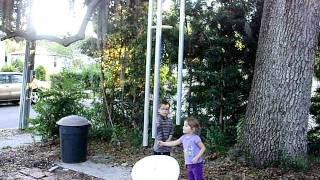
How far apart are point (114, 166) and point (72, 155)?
902 millimetres

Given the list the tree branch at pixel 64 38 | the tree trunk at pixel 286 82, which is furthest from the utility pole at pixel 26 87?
the tree trunk at pixel 286 82

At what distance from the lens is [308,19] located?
6.99m

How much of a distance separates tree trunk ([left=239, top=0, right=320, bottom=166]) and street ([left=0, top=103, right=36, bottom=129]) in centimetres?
979

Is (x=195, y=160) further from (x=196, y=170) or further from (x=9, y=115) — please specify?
(x=9, y=115)

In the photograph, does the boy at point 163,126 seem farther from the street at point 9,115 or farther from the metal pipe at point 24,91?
the street at point 9,115

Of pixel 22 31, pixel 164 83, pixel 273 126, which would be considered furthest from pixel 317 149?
pixel 22 31

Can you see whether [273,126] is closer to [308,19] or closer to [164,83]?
[308,19]

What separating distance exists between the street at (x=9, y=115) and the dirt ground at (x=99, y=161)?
5.53 m

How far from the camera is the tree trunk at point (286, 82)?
274 inches

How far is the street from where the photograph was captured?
49.5ft

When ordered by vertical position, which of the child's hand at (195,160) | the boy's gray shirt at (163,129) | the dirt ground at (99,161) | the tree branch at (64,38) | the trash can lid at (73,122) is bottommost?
the dirt ground at (99,161)

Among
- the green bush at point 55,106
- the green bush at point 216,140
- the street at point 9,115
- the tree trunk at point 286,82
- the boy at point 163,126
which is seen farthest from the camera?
the street at point 9,115

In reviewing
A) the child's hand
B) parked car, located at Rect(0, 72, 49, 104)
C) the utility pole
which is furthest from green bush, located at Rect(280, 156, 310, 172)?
parked car, located at Rect(0, 72, 49, 104)

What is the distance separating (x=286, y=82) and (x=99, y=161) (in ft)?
12.4
